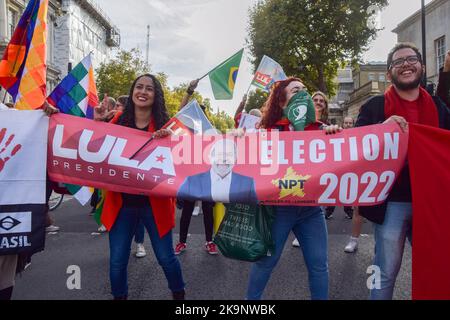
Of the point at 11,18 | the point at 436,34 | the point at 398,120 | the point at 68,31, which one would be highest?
the point at 68,31

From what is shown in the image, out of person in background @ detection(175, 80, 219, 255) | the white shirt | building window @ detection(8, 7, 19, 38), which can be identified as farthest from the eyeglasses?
building window @ detection(8, 7, 19, 38)

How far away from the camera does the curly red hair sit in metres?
3.11

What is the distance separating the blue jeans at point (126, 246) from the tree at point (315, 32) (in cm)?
2048

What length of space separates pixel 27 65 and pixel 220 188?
74.3 inches

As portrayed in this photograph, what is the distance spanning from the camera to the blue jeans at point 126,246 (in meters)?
3.00

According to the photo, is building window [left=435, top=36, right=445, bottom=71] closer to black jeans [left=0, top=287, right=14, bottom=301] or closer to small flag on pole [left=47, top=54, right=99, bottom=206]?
small flag on pole [left=47, top=54, right=99, bottom=206]

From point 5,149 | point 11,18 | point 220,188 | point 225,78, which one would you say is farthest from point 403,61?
point 11,18

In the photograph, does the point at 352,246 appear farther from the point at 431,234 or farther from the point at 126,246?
the point at 126,246

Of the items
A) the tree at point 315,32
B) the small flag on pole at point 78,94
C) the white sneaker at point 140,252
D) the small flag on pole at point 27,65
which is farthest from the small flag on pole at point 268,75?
the tree at point 315,32

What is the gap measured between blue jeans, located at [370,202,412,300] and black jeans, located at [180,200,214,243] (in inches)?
106

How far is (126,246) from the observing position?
301cm

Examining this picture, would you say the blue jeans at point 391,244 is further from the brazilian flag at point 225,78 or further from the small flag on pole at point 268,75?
the small flag on pole at point 268,75
